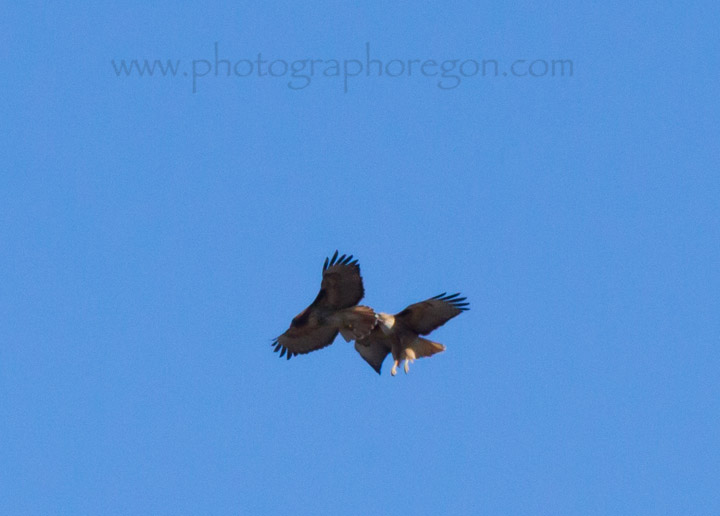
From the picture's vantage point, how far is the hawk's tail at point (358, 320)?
1944cm

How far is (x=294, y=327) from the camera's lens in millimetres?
20297

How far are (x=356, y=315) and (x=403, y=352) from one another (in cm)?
98

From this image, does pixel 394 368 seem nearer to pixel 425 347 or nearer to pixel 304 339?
pixel 425 347

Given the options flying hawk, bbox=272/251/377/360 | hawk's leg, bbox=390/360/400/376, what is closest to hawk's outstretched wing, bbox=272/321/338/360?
flying hawk, bbox=272/251/377/360

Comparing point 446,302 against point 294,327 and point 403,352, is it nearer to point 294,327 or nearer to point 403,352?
point 403,352

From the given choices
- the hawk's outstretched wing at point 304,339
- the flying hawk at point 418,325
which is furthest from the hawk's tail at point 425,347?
the hawk's outstretched wing at point 304,339

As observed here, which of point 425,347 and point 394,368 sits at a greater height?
point 425,347

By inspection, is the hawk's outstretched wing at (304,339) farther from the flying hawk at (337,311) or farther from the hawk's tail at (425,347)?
the hawk's tail at (425,347)

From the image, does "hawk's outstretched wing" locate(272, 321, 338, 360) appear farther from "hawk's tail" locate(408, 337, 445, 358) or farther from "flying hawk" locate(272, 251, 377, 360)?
"hawk's tail" locate(408, 337, 445, 358)

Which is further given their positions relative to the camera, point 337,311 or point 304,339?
point 304,339

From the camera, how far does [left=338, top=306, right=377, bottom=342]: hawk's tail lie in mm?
19438

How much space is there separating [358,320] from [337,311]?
1.21ft

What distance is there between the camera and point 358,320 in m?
19.5

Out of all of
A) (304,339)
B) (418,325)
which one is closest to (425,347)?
(418,325)
